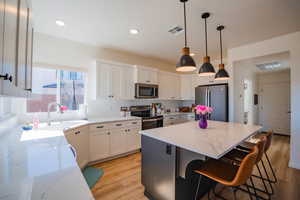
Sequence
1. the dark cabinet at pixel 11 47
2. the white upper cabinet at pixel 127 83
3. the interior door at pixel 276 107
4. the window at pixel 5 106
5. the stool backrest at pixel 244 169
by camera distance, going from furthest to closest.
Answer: the interior door at pixel 276 107, the white upper cabinet at pixel 127 83, the window at pixel 5 106, the stool backrest at pixel 244 169, the dark cabinet at pixel 11 47

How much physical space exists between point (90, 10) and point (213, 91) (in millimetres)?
3283

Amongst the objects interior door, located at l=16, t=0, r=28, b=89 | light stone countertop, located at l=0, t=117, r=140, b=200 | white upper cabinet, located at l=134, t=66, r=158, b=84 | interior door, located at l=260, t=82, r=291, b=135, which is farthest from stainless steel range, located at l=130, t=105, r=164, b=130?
interior door, located at l=260, t=82, r=291, b=135

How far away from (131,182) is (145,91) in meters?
2.24

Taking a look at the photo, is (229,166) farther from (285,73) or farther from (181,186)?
(285,73)

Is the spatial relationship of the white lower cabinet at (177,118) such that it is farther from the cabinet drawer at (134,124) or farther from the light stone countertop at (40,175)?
the light stone countertop at (40,175)

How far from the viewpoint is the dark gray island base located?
4.89ft

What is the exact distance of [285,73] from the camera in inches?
197

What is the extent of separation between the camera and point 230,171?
1468 millimetres

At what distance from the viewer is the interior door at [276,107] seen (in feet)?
16.4

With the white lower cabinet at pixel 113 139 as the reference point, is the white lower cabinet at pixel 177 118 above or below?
above

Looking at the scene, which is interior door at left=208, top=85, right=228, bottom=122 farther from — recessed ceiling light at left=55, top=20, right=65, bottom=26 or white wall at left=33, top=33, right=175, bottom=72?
recessed ceiling light at left=55, top=20, right=65, bottom=26

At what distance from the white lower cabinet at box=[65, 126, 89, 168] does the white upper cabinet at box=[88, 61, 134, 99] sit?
2.87ft

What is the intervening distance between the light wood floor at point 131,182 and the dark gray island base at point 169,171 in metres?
0.27

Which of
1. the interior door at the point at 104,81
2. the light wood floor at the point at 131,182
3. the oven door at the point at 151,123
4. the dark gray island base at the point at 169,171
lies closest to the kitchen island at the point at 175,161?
the dark gray island base at the point at 169,171
